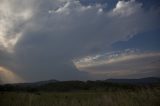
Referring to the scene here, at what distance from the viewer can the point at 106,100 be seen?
12125 mm

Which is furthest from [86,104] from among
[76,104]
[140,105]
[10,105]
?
[10,105]

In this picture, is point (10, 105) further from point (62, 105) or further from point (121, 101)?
point (121, 101)

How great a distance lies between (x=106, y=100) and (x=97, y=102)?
0.57 metres

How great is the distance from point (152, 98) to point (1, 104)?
869 cm

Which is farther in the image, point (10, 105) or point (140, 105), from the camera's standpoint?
point (10, 105)

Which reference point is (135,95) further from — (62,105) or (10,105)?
(10,105)

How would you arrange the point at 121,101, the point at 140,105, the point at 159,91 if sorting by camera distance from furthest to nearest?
the point at 159,91 → the point at 121,101 → the point at 140,105

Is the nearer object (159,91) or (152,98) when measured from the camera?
(152,98)

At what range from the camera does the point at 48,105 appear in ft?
39.7

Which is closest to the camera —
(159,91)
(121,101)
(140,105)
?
(140,105)

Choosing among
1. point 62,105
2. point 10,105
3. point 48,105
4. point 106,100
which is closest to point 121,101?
point 106,100

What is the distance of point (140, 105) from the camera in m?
11.1

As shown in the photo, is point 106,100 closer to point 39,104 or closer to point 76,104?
point 76,104

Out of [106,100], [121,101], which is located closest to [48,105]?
[106,100]
